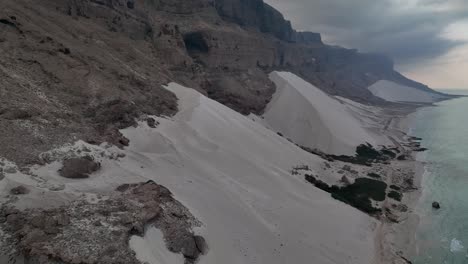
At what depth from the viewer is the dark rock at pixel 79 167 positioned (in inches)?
652

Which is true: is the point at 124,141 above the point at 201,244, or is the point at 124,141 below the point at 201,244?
above

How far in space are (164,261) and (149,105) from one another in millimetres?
18734

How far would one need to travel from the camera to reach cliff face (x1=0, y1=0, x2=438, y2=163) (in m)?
20.1

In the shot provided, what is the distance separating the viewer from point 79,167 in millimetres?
17078

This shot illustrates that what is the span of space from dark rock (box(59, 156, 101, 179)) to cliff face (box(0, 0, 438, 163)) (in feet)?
4.79

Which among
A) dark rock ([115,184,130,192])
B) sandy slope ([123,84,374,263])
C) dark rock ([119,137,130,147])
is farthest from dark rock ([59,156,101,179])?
dark rock ([119,137,130,147])

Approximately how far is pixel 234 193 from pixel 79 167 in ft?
30.1

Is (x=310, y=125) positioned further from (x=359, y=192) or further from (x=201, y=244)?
(x=201, y=244)

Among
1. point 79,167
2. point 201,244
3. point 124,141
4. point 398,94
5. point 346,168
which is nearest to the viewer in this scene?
point 201,244

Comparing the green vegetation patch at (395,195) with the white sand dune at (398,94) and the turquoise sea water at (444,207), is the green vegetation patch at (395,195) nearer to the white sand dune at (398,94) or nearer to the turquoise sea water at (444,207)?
the turquoise sea water at (444,207)

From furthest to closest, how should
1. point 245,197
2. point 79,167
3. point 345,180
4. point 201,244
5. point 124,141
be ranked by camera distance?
point 345,180
point 124,141
point 245,197
point 79,167
point 201,244

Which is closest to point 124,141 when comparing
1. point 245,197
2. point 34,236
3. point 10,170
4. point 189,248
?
point 10,170

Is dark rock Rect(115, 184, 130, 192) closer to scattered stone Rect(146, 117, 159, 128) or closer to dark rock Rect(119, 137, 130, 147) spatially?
dark rock Rect(119, 137, 130, 147)

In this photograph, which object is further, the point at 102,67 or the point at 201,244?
the point at 102,67
